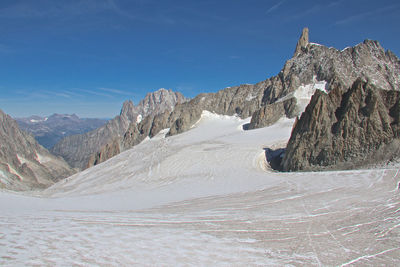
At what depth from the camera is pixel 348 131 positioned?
2156 cm

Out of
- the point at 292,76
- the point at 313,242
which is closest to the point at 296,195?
the point at 313,242

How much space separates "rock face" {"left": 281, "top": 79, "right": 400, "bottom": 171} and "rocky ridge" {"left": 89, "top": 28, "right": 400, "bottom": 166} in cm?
2576

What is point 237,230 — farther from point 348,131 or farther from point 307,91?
point 307,91

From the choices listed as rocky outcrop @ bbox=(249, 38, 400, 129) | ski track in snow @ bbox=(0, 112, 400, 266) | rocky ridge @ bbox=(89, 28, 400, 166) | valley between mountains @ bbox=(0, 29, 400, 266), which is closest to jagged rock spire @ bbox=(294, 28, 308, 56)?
rocky ridge @ bbox=(89, 28, 400, 166)

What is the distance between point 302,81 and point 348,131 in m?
49.1

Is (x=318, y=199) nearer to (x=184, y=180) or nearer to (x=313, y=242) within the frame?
(x=313, y=242)

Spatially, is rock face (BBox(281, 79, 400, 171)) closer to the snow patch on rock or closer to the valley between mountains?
the valley between mountains

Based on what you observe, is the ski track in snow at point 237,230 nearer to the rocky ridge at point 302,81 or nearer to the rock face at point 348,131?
the rock face at point 348,131

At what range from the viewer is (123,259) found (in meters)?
5.78

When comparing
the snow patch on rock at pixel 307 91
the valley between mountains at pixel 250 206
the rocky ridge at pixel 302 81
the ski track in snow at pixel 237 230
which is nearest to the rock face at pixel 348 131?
the valley between mountains at pixel 250 206

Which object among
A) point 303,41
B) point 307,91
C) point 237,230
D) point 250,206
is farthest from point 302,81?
point 237,230

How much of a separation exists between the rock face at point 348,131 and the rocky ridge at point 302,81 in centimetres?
2576

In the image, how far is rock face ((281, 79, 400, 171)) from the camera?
19734 mm

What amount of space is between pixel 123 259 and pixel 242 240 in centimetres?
334
